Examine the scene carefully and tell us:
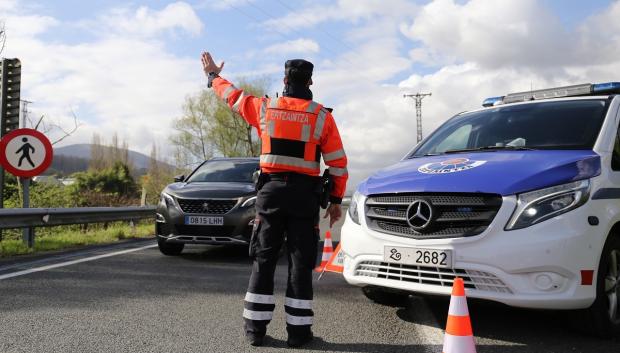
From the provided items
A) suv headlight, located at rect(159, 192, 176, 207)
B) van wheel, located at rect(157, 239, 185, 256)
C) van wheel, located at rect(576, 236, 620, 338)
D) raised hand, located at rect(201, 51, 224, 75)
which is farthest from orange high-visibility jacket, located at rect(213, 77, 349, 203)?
van wheel, located at rect(157, 239, 185, 256)

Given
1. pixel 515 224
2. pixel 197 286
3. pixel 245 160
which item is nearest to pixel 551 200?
pixel 515 224

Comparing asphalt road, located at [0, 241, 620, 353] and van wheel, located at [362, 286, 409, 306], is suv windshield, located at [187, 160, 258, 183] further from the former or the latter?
van wheel, located at [362, 286, 409, 306]

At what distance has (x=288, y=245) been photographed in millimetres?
3941

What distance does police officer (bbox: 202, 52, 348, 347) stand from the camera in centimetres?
382

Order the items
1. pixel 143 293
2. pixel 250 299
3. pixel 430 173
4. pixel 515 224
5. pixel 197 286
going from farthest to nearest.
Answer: pixel 197 286 → pixel 143 293 → pixel 430 173 → pixel 250 299 → pixel 515 224

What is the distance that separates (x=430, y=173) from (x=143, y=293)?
2908 millimetres

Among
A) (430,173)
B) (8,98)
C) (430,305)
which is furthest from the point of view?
(8,98)

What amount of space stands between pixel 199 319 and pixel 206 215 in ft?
10.5

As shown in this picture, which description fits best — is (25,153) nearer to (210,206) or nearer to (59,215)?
(59,215)

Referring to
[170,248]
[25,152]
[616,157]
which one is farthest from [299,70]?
[25,152]

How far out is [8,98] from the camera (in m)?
9.99

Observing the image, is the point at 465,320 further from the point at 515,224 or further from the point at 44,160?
the point at 44,160

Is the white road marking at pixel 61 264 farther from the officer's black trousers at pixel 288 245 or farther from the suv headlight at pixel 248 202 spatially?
the officer's black trousers at pixel 288 245

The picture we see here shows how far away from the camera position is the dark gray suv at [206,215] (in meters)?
7.35
